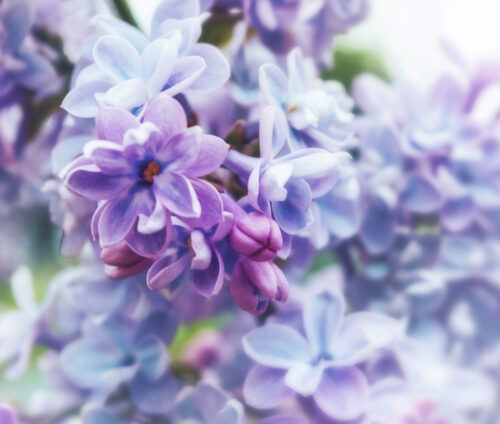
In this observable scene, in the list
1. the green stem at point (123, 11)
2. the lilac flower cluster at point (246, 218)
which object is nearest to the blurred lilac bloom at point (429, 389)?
the lilac flower cluster at point (246, 218)

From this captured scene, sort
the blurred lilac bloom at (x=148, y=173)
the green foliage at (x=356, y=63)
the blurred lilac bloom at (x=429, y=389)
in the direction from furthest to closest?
the green foliage at (x=356, y=63)
the blurred lilac bloom at (x=429, y=389)
the blurred lilac bloom at (x=148, y=173)

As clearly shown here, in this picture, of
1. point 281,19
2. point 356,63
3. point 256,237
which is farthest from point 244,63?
point 356,63

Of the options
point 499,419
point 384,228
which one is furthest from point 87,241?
point 499,419

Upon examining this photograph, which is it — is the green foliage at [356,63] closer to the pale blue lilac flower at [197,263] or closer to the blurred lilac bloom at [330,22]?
the blurred lilac bloom at [330,22]

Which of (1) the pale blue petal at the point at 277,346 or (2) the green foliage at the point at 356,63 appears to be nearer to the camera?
(1) the pale blue petal at the point at 277,346

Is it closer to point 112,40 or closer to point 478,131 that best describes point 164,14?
point 112,40

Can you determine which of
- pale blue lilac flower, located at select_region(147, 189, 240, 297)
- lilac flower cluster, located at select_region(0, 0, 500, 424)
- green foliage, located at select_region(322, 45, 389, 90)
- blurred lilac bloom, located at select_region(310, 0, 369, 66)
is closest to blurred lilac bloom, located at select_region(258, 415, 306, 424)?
lilac flower cluster, located at select_region(0, 0, 500, 424)

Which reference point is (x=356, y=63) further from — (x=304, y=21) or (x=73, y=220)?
(x=73, y=220)

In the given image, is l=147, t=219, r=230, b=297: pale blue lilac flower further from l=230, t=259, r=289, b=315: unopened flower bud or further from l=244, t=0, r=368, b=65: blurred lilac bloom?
l=244, t=0, r=368, b=65: blurred lilac bloom
